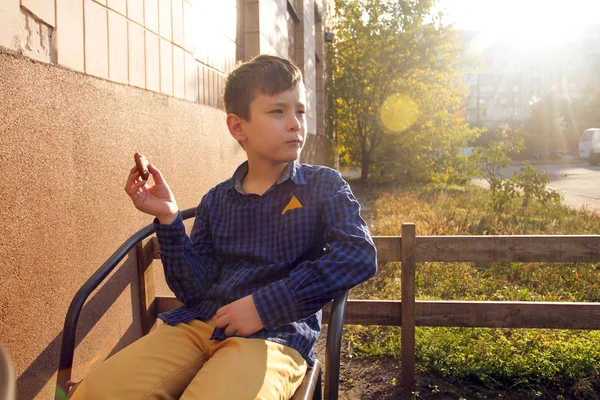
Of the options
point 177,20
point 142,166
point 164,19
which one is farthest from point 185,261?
point 177,20

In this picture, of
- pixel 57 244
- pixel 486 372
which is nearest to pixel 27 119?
pixel 57 244

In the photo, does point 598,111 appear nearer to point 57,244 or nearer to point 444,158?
point 444,158

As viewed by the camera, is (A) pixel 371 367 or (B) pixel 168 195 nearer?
(B) pixel 168 195

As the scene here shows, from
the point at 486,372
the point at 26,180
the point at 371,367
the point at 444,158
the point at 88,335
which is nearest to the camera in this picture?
the point at 26,180

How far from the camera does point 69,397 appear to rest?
1611 millimetres

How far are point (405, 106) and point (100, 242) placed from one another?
17186mm

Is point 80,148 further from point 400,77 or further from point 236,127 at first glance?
point 400,77

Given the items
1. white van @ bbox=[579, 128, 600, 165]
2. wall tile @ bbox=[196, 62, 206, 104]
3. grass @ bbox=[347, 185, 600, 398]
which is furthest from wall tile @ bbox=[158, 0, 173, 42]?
white van @ bbox=[579, 128, 600, 165]

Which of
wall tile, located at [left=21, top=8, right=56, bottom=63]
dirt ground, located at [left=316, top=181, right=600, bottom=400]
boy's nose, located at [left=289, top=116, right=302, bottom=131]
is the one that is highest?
wall tile, located at [left=21, top=8, right=56, bottom=63]

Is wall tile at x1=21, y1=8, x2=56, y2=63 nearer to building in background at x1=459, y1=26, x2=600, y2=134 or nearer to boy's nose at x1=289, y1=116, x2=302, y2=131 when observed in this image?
boy's nose at x1=289, y1=116, x2=302, y2=131

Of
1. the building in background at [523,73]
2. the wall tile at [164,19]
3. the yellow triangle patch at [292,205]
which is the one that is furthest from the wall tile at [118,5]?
the building in background at [523,73]

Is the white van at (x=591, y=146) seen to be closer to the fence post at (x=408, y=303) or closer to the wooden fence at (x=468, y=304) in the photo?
the wooden fence at (x=468, y=304)

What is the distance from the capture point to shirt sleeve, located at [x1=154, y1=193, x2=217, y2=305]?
187 cm

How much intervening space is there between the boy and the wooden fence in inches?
53.6
